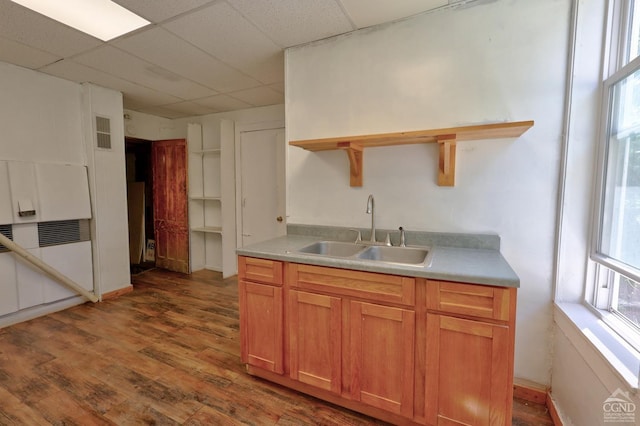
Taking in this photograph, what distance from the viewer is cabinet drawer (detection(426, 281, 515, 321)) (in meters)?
1.27

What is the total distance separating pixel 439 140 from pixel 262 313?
156 cm

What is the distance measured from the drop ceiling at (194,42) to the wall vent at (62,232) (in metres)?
1.56

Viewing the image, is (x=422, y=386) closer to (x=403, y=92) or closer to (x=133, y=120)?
(x=403, y=92)

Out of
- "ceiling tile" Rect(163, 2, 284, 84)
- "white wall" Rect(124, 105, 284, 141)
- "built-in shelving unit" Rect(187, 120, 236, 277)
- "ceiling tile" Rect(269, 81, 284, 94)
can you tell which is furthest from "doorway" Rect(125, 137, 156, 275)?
"ceiling tile" Rect(163, 2, 284, 84)

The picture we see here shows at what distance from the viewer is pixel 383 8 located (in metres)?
1.85

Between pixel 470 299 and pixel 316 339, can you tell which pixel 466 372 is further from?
pixel 316 339

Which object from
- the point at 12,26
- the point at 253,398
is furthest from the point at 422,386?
the point at 12,26

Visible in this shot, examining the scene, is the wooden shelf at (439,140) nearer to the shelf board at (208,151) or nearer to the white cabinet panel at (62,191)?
the shelf board at (208,151)

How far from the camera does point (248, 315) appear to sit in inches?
75.0

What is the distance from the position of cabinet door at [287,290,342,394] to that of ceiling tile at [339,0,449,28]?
1829 millimetres

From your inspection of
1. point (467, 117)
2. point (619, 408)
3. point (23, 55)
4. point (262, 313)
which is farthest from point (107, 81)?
point (619, 408)

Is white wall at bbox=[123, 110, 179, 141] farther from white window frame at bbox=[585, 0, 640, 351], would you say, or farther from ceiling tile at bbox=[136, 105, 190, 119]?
white window frame at bbox=[585, 0, 640, 351]

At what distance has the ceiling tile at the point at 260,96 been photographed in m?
3.41

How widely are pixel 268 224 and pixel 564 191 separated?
3.20m
